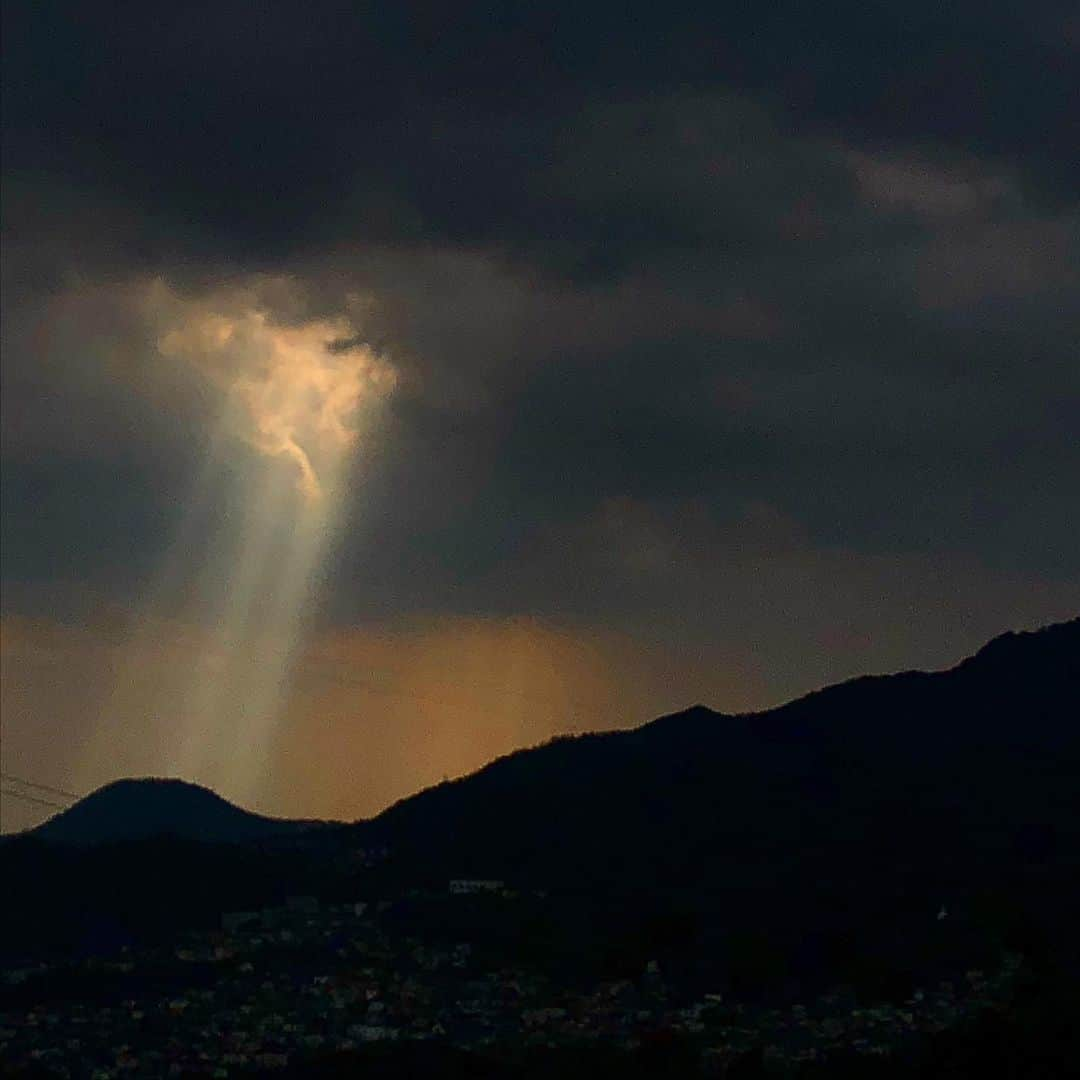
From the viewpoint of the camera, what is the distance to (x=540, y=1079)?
199875mm

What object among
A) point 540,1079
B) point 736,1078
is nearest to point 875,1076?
point 736,1078

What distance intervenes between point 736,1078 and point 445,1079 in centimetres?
2635

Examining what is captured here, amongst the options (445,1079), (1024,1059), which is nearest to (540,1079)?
(445,1079)

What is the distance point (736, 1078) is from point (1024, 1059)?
25.7 m

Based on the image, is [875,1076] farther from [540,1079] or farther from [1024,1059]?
[540,1079]

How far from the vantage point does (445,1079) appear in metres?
200

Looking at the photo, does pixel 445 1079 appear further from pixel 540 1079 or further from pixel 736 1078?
pixel 736 1078

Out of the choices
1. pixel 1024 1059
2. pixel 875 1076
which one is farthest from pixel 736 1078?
pixel 1024 1059

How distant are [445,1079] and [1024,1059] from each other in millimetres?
51843

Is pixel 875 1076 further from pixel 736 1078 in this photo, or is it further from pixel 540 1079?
pixel 540 1079

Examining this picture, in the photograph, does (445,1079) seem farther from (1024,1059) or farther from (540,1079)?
(1024,1059)

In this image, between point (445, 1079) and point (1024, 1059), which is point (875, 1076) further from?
point (445, 1079)

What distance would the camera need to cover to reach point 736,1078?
200 meters

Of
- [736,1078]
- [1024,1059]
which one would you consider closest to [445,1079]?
[736,1078]
